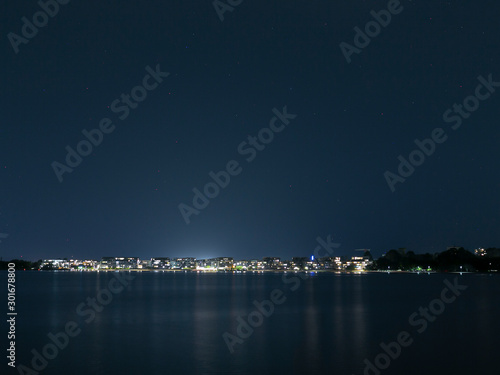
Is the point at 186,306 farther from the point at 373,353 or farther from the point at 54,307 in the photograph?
the point at 373,353

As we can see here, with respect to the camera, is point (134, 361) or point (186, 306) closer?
point (134, 361)

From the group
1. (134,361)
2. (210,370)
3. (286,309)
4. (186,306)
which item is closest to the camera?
(210,370)

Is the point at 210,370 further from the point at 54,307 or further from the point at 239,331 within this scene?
the point at 54,307

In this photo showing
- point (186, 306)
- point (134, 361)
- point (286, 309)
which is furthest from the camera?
point (186, 306)

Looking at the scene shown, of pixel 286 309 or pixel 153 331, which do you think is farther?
pixel 286 309

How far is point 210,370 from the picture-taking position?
74.9 ft

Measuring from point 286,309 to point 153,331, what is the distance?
17417mm

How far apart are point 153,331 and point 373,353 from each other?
15526mm

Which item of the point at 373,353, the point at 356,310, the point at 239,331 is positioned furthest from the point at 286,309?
the point at 373,353

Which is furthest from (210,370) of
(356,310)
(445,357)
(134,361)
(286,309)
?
(356,310)

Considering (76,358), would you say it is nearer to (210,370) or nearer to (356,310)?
(210,370)

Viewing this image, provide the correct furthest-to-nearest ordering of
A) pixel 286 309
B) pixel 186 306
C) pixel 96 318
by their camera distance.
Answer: pixel 186 306 → pixel 286 309 → pixel 96 318

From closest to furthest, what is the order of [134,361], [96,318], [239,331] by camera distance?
[134,361] → [239,331] → [96,318]

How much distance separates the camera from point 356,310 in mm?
50469
